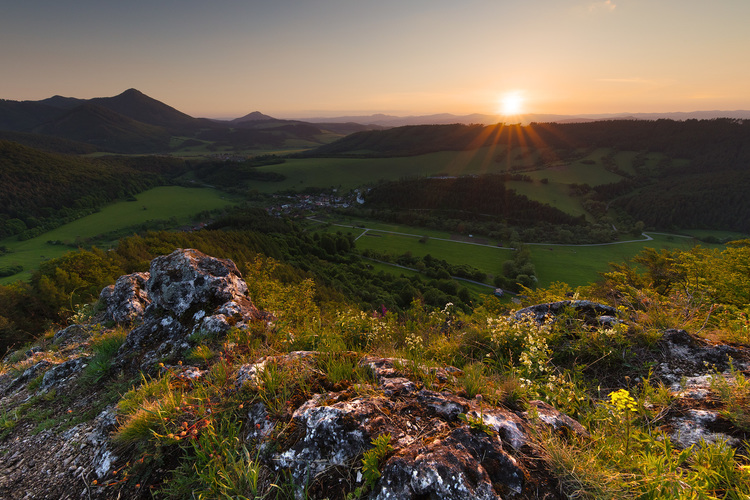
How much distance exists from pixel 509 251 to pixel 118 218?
176167mm

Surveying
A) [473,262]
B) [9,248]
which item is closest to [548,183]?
[473,262]

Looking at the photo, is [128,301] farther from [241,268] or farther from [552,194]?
[552,194]

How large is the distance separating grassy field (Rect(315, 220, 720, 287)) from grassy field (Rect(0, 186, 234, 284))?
265 ft

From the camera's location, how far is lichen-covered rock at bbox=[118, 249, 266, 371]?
6.33 m

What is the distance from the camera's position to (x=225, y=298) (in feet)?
25.8

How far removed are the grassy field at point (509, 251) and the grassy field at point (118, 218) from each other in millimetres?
80921

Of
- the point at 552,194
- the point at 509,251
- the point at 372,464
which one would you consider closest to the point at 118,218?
the point at 509,251

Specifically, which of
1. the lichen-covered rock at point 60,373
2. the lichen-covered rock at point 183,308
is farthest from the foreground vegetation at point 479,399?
the lichen-covered rock at point 60,373

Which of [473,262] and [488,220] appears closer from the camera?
[473,262]

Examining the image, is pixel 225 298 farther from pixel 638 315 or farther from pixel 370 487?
pixel 638 315

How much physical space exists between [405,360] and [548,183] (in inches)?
7383

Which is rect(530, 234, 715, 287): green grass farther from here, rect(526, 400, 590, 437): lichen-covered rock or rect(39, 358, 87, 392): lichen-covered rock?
rect(39, 358, 87, 392): lichen-covered rock

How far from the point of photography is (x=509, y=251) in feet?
348

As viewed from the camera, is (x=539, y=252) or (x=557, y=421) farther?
(x=539, y=252)
